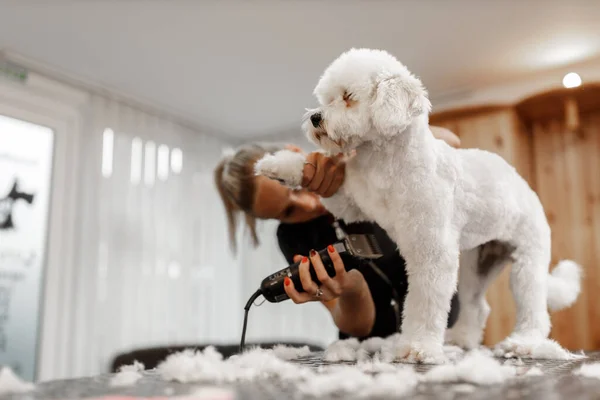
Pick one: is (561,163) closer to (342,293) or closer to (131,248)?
(342,293)

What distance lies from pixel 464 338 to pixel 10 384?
0.91m

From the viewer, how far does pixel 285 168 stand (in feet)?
3.17

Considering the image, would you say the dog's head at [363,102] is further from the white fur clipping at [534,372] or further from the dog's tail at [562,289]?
the dog's tail at [562,289]

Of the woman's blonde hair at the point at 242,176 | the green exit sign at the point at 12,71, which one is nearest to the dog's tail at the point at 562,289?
the woman's blonde hair at the point at 242,176

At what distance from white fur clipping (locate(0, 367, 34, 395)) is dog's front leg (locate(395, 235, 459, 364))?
1.85 ft

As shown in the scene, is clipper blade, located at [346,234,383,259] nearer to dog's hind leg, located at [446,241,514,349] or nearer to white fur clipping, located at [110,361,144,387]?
dog's hind leg, located at [446,241,514,349]

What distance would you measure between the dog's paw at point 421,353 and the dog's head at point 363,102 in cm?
35

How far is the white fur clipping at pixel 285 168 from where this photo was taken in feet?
3.17

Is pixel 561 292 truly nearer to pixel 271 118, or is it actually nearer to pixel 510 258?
pixel 510 258

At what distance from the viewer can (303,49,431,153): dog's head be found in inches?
35.2

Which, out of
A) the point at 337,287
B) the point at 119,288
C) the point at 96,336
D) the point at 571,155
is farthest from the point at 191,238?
the point at 337,287

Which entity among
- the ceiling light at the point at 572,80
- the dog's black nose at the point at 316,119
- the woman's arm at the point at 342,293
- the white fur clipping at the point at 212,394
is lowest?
the white fur clipping at the point at 212,394

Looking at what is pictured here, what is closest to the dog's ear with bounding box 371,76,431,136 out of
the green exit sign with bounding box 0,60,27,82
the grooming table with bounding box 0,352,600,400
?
the grooming table with bounding box 0,352,600,400

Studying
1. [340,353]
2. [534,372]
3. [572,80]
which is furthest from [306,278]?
[572,80]
